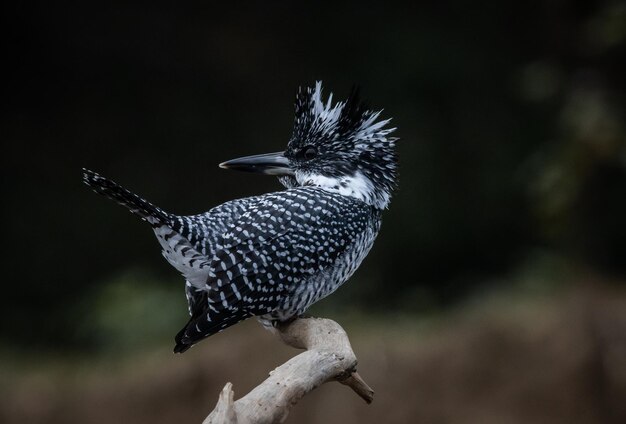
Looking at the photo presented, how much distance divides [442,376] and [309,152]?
7.10ft

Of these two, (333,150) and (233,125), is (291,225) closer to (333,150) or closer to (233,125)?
(333,150)

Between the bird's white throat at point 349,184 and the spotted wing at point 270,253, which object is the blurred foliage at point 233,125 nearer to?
the bird's white throat at point 349,184

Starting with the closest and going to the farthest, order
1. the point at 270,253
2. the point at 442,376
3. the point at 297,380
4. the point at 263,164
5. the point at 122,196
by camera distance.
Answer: the point at 297,380 → the point at 122,196 → the point at 270,253 → the point at 263,164 → the point at 442,376

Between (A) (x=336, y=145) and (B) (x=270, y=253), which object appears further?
(A) (x=336, y=145)

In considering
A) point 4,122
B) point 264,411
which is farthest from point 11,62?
point 264,411

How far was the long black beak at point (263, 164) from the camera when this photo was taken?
9.95 feet

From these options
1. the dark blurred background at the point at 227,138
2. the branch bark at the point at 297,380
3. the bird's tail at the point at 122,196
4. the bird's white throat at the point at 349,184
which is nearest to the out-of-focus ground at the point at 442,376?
the dark blurred background at the point at 227,138

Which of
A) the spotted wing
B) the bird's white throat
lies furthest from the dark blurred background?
the spotted wing

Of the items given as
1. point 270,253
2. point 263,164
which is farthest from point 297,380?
point 263,164

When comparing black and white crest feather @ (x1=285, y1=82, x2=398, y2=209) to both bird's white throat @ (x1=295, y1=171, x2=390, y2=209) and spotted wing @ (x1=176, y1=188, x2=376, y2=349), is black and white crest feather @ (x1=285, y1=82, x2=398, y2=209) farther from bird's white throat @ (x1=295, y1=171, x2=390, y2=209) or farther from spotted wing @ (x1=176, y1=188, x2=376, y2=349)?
spotted wing @ (x1=176, y1=188, x2=376, y2=349)

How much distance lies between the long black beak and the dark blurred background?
104 inches

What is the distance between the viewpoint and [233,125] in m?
7.06

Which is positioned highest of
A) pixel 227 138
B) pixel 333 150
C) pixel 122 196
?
pixel 333 150

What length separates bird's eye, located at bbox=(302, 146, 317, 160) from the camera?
125 inches
